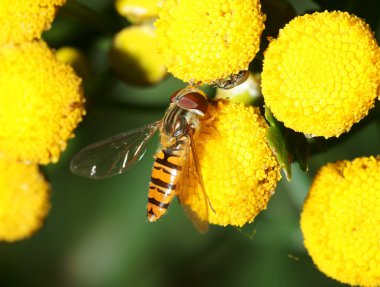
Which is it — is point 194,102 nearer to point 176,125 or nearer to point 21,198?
point 176,125

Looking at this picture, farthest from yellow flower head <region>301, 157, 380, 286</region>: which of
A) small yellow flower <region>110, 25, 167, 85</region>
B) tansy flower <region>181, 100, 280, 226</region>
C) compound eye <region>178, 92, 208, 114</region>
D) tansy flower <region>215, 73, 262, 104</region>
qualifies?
small yellow flower <region>110, 25, 167, 85</region>

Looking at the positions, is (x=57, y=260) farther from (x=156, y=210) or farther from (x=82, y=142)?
(x=156, y=210)

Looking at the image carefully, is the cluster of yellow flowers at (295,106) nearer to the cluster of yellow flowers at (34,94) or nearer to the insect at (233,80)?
the insect at (233,80)

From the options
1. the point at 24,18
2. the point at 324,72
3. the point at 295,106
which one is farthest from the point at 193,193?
the point at 24,18

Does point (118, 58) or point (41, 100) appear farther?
point (118, 58)

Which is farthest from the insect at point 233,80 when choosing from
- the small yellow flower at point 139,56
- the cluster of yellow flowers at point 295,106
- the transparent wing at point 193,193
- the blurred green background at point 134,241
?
the blurred green background at point 134,241

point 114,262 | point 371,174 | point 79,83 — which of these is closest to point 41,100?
point 79,83
